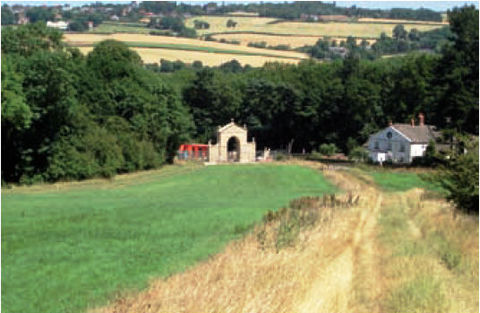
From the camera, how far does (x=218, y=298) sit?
35.9 feet

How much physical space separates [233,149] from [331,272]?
87.3 meters

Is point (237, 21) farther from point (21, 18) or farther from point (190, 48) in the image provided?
point (21, 18)

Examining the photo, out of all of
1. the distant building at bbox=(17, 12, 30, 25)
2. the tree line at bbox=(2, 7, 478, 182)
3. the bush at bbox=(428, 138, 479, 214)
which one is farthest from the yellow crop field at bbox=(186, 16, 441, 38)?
the bush at bbox=(428, 138, 479, 214)

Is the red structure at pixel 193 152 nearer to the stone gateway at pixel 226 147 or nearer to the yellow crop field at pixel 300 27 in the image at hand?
the stone gateway at pixel 226 147

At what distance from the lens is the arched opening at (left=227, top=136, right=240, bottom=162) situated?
94438mm

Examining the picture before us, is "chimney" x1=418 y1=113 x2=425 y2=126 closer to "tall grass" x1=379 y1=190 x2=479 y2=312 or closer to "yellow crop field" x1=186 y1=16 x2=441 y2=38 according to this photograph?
"yellow crop field" x1=186 y1=16 x2=441 y2=38

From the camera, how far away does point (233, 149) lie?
10162cm

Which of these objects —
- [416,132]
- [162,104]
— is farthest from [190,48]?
[162,104]

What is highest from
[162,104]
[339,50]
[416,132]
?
[339,50]

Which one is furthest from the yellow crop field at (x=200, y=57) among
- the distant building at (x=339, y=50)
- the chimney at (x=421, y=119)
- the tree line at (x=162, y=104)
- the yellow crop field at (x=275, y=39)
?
the chimney at (x=421, y=119)

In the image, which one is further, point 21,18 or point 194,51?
point 194,51

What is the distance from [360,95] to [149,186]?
55753 millimetres

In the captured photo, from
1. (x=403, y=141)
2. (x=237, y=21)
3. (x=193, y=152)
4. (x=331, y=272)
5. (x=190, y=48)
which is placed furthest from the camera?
(x=237, y=21)

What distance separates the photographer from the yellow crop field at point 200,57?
435 ft
